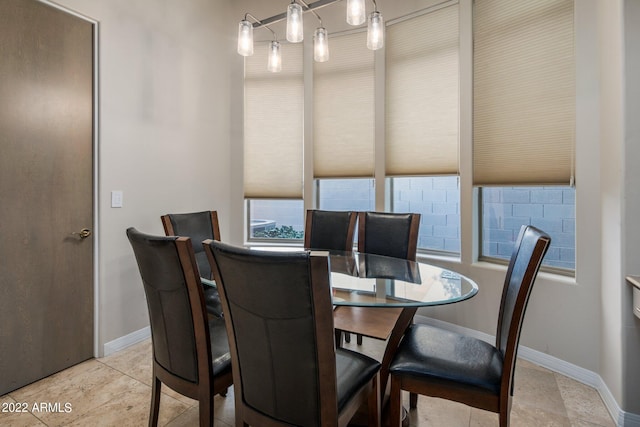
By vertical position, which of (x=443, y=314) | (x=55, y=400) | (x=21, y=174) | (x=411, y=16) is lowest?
(x=55, y=400)

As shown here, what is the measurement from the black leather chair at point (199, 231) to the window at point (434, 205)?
1738 millimetres

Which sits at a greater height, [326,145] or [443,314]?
[326,145]

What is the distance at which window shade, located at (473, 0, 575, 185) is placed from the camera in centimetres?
219

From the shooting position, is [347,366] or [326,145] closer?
[347,366]

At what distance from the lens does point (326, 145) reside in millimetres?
3342

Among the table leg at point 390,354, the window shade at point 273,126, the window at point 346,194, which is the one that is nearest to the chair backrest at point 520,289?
the table leg at point 390,354

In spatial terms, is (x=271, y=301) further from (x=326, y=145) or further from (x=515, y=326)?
(x=326, y=145)

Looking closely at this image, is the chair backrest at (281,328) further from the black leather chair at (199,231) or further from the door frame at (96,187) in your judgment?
the door frame at (96,187)

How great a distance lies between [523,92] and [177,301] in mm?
2648

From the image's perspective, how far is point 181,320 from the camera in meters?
1.33

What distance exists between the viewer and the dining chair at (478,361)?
1238 millimetres

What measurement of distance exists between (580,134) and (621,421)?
165 centimetres

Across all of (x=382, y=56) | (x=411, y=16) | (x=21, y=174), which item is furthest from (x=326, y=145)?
(x=21, y=174)

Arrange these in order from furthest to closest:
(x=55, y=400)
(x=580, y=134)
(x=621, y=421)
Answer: (x=580, y=134) < (x=55, y=400) < (x=621, y=421)
